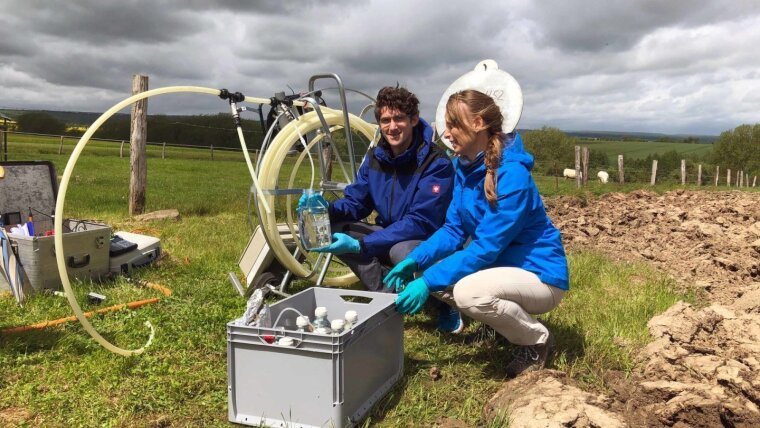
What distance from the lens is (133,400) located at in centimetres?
272

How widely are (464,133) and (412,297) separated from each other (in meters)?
0.82

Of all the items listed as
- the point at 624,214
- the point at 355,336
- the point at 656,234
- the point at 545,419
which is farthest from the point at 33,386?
the point at 624,214

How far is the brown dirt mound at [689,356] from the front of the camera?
238cm

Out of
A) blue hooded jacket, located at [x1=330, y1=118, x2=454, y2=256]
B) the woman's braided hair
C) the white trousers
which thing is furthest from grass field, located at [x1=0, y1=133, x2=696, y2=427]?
the woman's braided hair

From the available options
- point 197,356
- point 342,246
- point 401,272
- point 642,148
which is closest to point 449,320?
point 401,272

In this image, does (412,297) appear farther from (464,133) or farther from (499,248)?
(464,133)

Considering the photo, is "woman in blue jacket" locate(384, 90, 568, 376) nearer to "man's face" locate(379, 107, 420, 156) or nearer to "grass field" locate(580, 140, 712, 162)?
"man's face" locate(379, 107, 420, 156)

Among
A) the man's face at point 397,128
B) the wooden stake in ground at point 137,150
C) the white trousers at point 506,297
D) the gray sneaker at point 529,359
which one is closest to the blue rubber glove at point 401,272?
the white trousers at point 506,297

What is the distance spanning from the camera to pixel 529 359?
3.00m

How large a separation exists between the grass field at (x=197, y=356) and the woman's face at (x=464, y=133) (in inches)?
45.2

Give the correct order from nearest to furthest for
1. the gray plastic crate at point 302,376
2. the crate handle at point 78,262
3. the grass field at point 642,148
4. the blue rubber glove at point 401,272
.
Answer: the gray plastic crate at point 302,376, the blue rubber glove at point 401,272, the crate handle at point 78,262, the grass field at point 642,148

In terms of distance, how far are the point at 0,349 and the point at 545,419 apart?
285 cm

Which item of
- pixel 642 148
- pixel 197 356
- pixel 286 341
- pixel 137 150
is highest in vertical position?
pixel 642 148

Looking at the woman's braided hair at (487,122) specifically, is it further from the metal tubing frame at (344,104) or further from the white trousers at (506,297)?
the metal tubing frame at (344,104)
